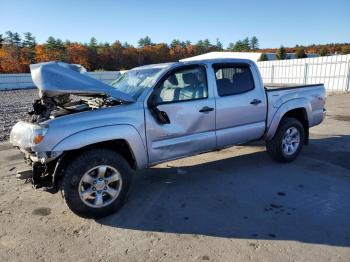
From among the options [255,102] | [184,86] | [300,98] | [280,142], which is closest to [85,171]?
[184,86]

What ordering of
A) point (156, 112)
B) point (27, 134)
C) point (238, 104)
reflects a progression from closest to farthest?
point (27, 134) → point (156, 112) → point (238, 104)

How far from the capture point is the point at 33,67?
14.1 ft

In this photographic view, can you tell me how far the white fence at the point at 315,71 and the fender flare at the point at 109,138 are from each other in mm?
18620

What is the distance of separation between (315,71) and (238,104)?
755 inches

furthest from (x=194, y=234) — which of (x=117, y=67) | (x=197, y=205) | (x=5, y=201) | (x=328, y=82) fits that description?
(x=117, y=67)

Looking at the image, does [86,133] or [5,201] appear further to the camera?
[5,201]

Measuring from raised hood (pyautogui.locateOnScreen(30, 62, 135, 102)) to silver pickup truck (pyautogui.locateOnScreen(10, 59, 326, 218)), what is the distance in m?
0.01

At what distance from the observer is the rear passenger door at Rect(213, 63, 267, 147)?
5.04 metres

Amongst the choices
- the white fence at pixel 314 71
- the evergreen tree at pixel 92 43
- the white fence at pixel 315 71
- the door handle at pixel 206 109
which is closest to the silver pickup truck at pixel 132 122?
the door handle at pixel 206 109

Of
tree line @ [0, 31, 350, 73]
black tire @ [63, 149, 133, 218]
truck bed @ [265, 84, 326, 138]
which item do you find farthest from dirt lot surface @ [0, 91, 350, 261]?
tree line @ [0, 31, 350, 73]

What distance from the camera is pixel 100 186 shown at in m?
3.99

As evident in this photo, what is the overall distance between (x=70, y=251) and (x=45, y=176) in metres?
1.00

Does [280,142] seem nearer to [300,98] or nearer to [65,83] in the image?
[300,98]

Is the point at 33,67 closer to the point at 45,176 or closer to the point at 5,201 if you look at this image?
the point at 45,176
